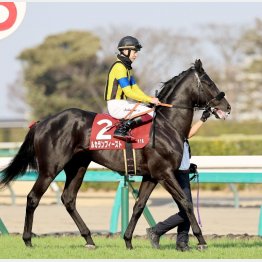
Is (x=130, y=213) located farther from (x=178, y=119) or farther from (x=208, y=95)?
(x=208, y=95)

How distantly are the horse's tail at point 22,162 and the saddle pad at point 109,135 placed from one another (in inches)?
27.8

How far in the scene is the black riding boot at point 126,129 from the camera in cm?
776

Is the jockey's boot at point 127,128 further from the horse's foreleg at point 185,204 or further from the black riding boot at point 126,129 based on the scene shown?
the horse's foreleg at point 185,204

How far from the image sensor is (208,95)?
795cm

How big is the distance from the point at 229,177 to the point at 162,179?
2.31 metres

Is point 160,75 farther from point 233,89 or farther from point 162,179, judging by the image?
point 162,179

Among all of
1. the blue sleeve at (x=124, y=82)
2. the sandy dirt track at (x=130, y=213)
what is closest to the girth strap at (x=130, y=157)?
the blue sleeve at (x=124, y=82)

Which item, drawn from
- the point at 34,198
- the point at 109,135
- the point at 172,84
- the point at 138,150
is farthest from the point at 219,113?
the point at 34,198

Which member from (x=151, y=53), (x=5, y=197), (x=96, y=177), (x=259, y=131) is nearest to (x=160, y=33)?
(x=151, y=53)

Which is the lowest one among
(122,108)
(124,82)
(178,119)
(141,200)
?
(141,200)

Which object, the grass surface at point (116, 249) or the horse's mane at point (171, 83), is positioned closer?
the grass surface at point (116, 249)

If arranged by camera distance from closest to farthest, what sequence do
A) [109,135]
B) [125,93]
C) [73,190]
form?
[125,93], [109,135], [73,190]

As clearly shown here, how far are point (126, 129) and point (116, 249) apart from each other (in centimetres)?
117

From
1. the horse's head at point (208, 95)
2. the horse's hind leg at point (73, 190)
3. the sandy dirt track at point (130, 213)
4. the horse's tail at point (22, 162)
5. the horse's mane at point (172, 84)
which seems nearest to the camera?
the horse's head at point (208, 95)
